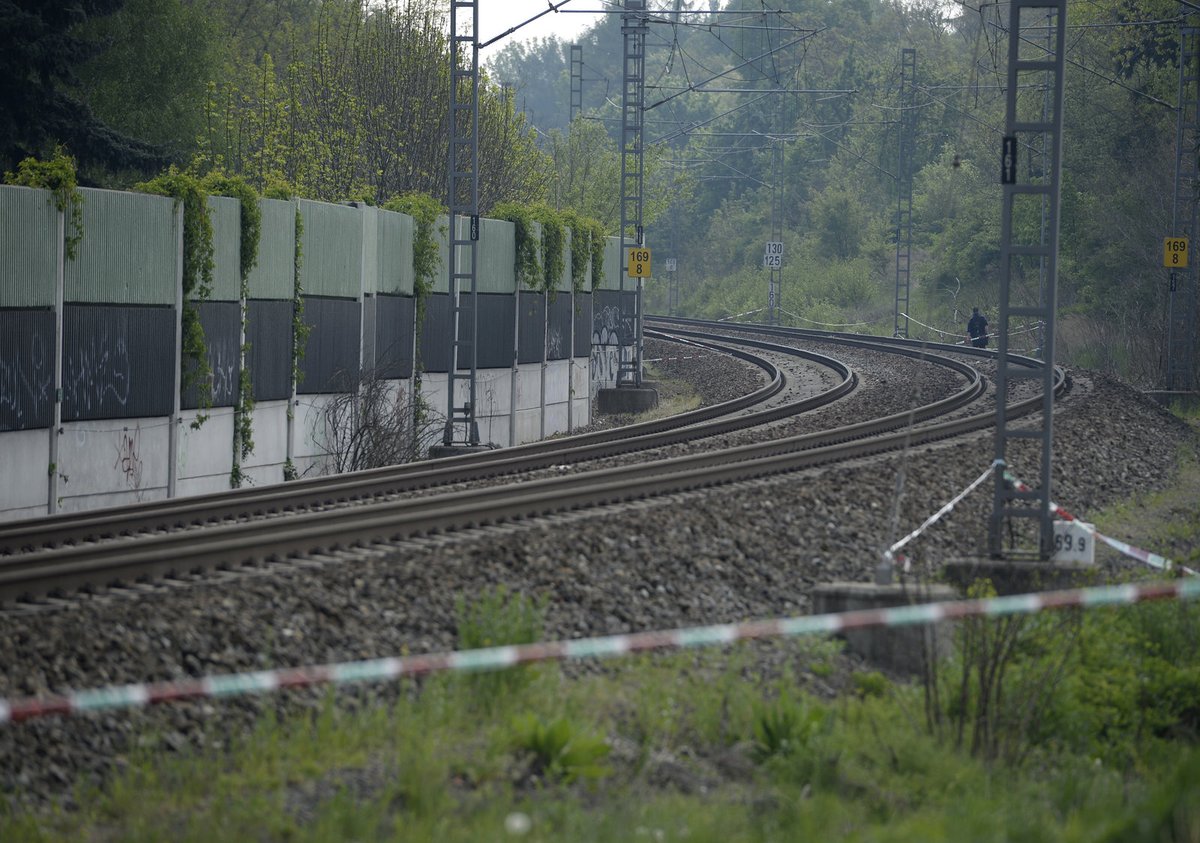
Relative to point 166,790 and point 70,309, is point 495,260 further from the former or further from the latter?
point 166,790

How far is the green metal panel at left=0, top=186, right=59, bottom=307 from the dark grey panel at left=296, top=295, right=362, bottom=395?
18.4ft

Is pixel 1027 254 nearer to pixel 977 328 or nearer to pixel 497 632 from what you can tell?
pixel 497 632

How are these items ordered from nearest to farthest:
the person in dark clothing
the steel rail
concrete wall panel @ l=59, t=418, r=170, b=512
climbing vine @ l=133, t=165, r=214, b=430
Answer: the steel rail
concrete wall panel @ l=59, t=418, r=170, b=512
climbing vine @ l=133, t=165, r=214, b=430
the person in dark clothing

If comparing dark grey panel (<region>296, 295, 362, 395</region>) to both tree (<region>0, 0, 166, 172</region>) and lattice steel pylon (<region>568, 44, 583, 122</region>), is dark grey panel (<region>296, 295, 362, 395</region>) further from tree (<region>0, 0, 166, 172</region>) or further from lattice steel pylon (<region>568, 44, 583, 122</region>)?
lattice steel pylon (<region>568, 44, 583, 122</region>)

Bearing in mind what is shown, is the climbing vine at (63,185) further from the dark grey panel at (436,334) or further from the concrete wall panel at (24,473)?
the dark grey panel at (436,334)

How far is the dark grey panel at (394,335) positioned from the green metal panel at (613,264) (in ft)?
45.3

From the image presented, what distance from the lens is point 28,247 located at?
1614 centimetres

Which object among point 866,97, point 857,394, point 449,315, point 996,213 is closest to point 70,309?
point 449,315

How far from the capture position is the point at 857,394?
3006 cm

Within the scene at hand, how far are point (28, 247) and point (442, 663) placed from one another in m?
10.9

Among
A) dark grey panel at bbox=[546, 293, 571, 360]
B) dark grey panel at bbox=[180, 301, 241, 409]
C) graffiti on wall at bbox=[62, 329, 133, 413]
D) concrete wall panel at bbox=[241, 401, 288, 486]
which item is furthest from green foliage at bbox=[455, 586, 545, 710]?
dark grey panel at bbox=[546, 293, 571, 360]

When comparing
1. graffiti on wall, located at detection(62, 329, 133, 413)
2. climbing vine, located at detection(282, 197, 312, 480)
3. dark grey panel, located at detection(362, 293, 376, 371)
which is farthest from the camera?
dark grey panel, located at detection(362, 293, 376, 371)

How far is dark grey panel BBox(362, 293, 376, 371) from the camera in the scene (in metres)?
23.6

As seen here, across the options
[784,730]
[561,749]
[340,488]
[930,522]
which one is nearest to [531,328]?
[340,488]
